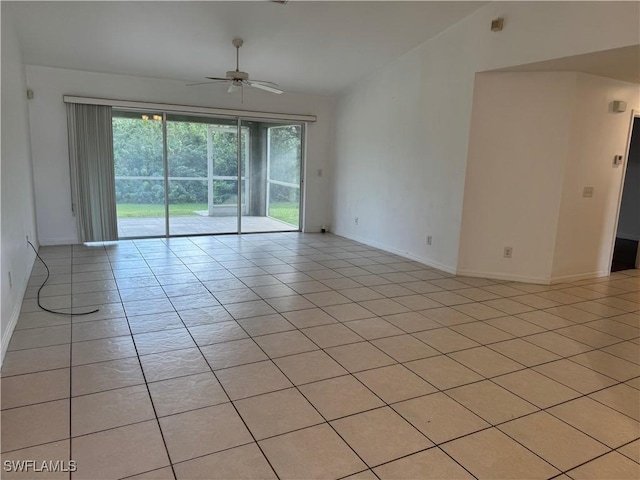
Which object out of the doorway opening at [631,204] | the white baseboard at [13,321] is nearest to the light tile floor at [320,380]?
the white baseboard at [13,321]

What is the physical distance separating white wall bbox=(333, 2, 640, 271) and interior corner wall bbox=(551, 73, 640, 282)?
3.03 ft

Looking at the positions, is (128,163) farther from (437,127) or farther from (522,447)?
(522,447)

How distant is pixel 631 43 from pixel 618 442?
2.94 m

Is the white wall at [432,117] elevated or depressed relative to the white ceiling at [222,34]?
depressed

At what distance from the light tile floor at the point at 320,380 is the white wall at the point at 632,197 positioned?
3683 millimetres

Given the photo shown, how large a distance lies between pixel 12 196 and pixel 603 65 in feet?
18.1

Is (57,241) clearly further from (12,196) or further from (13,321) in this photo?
(13,321)

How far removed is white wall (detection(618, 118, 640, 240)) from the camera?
7062 mm

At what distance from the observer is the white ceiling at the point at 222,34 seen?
416 centimetres

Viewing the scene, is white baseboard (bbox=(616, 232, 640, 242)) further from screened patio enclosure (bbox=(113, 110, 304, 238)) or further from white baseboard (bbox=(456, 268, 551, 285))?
screened patio enclosure (bbox=(113, 110, 304, 238))

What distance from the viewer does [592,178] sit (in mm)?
4680

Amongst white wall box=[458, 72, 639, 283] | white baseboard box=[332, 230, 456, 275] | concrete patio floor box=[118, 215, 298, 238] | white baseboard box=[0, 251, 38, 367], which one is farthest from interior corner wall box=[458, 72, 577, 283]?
white baseboard box=[0, 251, 38, 367]

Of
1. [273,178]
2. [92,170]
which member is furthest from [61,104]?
[273,178]

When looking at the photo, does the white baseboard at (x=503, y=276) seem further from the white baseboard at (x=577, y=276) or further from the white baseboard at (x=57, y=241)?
the white baseboard at (x=57, y=241)
